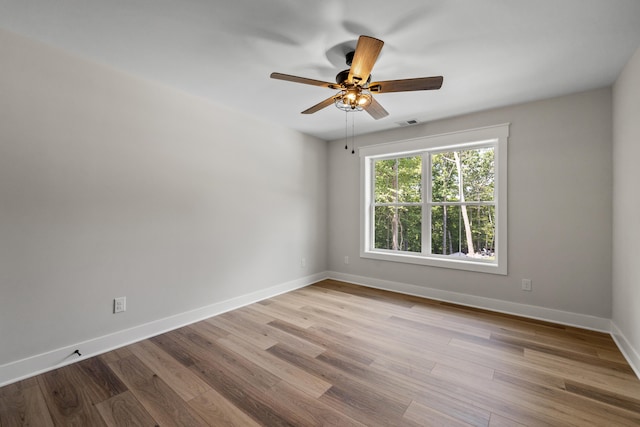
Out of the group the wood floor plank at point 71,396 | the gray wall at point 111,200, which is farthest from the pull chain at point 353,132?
the wood floor plank at point 71,396

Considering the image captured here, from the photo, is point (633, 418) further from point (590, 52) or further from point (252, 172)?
point (252, 172)

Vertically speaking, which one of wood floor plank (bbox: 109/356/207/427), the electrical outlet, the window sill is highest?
the window sill

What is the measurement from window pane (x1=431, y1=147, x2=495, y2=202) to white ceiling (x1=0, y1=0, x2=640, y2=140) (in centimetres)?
91

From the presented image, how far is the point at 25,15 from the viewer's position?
1769 millimetres

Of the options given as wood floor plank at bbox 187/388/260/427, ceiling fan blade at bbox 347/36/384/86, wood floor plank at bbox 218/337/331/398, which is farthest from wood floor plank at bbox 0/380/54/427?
ceiling fan blade at bbox 347/36/384/86

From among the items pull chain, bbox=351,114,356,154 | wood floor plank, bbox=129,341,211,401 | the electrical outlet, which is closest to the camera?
wood floor plank, bbox=129,341,211,401

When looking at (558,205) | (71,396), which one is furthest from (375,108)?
(71,396)

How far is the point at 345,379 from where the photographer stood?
1975 mm

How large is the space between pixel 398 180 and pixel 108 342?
3.87 metres

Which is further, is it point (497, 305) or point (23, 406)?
point (497, 305)

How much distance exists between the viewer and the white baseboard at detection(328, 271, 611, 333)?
280 cm

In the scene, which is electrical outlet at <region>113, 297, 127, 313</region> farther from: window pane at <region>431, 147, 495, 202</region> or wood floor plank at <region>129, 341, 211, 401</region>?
window pane at <region>431, 147, 495, 202</region>

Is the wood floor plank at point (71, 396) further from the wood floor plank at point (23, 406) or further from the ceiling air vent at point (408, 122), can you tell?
the ceiling air vent at point (408, 122)

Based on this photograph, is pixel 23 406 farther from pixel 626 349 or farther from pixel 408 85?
pixel 626 349
